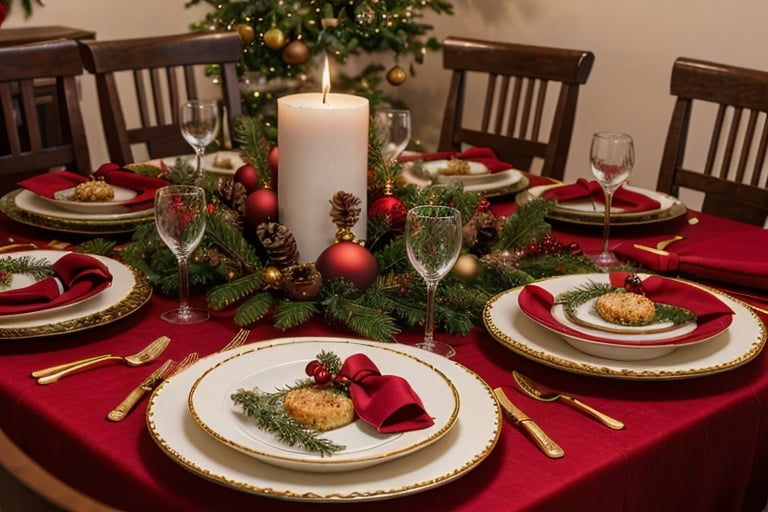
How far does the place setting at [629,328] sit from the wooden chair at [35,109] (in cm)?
116

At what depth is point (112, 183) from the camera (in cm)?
151

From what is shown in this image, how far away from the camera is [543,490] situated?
2.43 feet

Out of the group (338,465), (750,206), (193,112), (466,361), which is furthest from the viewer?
(750,206)

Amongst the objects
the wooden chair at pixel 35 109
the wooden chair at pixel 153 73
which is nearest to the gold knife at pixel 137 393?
the wooden chair at pixel 35 109

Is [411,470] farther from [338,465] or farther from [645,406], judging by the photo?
[645,406]

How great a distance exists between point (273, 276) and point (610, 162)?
20.4 inches

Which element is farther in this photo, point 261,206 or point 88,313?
point 261,206

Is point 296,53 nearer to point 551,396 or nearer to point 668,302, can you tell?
point 668,302

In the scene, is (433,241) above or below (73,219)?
above

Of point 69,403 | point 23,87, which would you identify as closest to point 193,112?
point 23,87

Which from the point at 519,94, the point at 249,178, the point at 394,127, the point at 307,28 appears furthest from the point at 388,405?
the point at 307,28

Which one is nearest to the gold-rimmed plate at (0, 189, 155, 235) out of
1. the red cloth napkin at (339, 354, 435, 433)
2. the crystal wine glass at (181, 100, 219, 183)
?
the crystal wine glass at (181, 100, 219, 183)

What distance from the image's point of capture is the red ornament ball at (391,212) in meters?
1.17

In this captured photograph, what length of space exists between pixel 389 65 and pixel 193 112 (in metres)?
2.76
